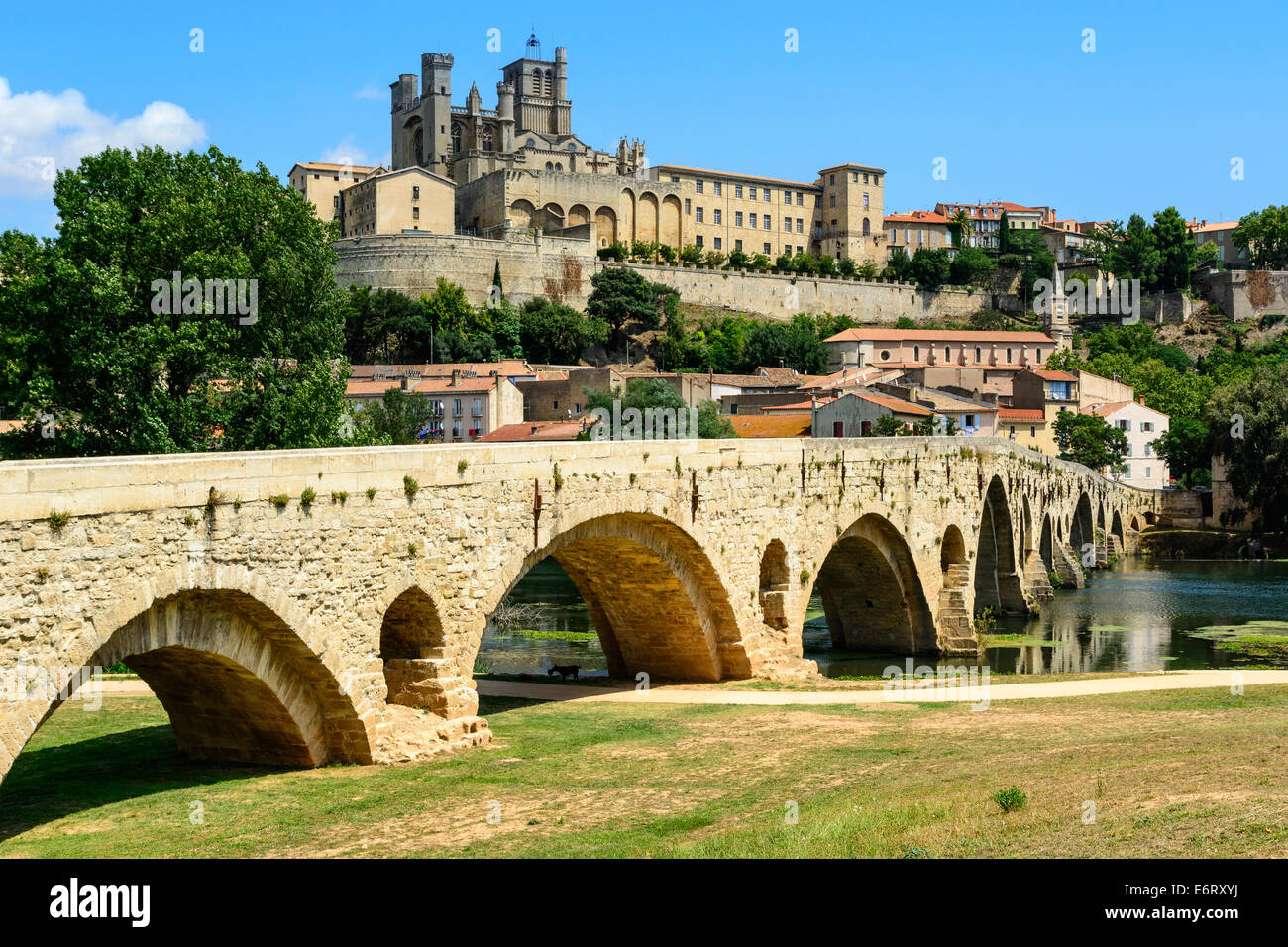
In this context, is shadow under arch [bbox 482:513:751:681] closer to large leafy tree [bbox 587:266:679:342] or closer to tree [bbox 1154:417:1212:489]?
tree [bbox 1154:417:1212:489]

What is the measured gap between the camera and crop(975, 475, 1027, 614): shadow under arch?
4197 centimetres

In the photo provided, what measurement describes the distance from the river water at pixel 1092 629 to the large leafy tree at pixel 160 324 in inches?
320

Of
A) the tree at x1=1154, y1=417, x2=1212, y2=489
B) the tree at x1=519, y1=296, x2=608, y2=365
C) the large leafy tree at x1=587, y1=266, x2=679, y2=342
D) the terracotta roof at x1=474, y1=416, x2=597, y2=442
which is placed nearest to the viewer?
the terracotta roof at x1=474, y1=416, x2=597, y2=442

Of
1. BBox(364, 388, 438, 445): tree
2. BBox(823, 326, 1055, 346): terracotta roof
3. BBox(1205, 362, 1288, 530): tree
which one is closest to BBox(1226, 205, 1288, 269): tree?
BBox(823, 326, 1055, 346): terracotta roof

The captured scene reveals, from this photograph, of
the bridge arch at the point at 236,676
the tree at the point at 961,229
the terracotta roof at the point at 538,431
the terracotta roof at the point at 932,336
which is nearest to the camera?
the bridge arch at the point at 236,676

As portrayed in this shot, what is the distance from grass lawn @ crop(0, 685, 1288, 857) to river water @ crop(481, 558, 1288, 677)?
34.0 ft

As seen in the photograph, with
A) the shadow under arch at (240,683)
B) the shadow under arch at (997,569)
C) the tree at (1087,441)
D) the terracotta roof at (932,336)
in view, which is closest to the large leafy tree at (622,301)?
the terracotta roof at (932,336)

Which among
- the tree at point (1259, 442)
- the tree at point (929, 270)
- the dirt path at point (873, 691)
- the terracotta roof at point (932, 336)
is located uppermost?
the tree at point (929, 270)

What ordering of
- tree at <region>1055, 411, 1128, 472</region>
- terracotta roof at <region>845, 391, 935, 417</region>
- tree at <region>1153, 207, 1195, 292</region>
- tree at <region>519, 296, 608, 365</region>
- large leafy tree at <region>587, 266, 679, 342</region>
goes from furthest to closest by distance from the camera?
tree at <region>1153, 207, 1195, 292</region>, large leafy tree at <region>587, 266, 679, 342</region>, tree at <region>519, 296, 608, 365</region>, tree at <region>1055, 411, 1128, 472</region>, terracotta roof at <region>845, 391, 935, 417</region>

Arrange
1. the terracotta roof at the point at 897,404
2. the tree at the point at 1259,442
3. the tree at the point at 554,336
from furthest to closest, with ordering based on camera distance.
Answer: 1. the tree at the point at 554,336
2. the tree at the point at 1259,442
3. the terracotta roof at the point at 897,404

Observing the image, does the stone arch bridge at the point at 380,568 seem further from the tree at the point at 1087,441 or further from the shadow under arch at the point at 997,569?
the tree at the point at 1087,441

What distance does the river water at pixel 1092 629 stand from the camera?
102ft

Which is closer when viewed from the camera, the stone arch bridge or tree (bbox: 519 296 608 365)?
the stone arch bridge

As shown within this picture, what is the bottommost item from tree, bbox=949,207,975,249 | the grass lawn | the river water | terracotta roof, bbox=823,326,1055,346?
the river water
